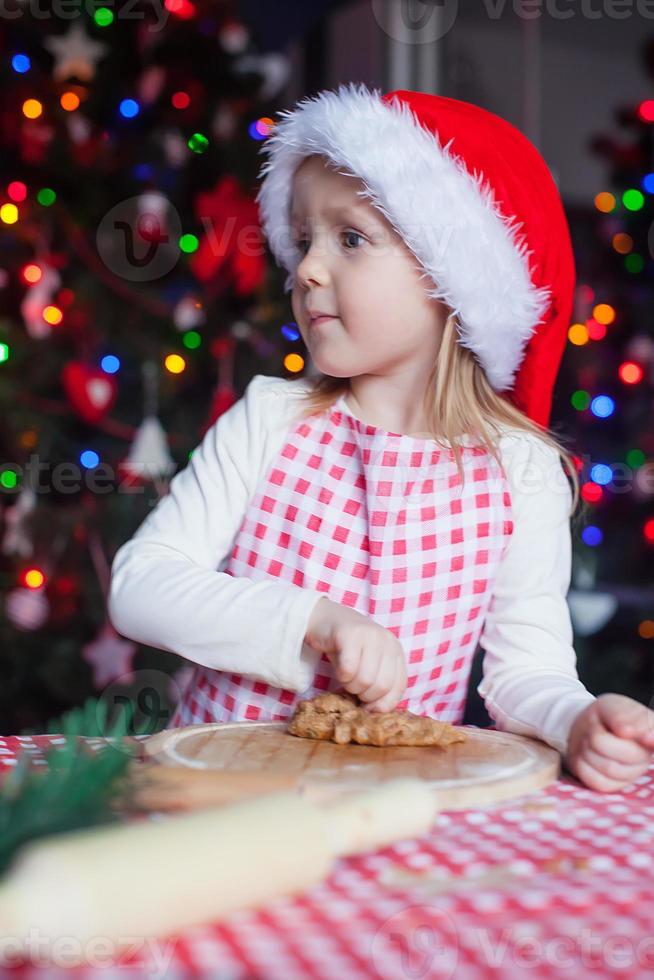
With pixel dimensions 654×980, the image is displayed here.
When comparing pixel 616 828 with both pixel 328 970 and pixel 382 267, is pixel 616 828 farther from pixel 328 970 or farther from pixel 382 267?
pixel 382 267

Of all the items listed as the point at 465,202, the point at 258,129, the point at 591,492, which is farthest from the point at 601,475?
the point at 465,202

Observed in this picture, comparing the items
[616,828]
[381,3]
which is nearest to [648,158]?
[381,3]

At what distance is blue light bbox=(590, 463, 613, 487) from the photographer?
272cm

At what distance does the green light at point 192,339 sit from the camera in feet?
7.97

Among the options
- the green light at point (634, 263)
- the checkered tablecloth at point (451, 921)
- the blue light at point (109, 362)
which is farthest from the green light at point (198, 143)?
the checkered tablecloth at point (451, 921)

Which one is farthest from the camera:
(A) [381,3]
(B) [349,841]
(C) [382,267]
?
(A) [381,3]

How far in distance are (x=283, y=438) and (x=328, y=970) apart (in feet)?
2.72

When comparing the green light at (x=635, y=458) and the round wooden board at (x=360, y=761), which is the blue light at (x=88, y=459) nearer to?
the green light at (x=635, y=458)

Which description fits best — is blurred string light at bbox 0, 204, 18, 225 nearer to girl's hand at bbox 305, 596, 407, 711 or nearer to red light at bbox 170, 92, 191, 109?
red light at bbox 170, 92, 191, 109

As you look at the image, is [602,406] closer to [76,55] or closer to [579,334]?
[579,334]

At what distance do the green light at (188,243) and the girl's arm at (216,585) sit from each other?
1.23 metres

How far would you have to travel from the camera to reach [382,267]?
1.17 metres

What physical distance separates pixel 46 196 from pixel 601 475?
1.49m

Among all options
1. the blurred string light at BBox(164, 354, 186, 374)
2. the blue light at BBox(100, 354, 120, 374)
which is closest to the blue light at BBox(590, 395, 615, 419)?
the blurred string light at BBox(164, 354, 186, 374)
